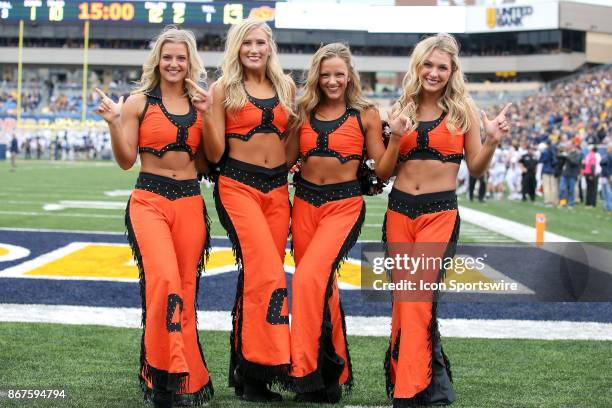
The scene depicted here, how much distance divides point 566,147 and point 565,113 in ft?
60.7

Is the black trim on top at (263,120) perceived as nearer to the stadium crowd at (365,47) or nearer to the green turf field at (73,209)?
the green turf field at (73,209)

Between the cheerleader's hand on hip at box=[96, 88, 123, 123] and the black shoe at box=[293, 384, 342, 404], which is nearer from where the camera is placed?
the cheerleader's hand on hip at box=[96, 88, 123, 123]

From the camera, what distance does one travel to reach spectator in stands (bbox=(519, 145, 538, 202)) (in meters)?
22.6

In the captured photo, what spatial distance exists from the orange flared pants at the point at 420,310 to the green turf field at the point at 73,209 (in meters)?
8.23

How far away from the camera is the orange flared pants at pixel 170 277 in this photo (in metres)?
4.45

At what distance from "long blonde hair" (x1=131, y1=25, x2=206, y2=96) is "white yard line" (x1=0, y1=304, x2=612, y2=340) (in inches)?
87.1

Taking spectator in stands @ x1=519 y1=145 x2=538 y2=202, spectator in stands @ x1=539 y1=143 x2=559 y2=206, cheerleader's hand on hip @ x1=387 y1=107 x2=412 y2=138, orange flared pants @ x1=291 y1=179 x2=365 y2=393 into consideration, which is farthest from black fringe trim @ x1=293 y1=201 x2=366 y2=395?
spectator in stands @ x1=519 y1=145 x2=538 y2=202

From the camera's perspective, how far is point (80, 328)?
641cm

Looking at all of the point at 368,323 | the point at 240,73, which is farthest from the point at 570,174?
the point at 240,73

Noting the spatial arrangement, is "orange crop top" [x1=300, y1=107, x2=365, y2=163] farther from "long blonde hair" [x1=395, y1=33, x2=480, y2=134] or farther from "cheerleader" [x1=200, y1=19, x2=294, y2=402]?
"long blonde hair" [x1=395, y1=33, x2=480, y2=134]

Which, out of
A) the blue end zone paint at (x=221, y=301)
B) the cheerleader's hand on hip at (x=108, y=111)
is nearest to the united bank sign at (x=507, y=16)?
the blue end zone paint at (x=221, y=301)

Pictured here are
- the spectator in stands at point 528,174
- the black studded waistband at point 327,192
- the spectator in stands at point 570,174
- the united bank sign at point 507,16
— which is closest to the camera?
the black studded waistband at point 327,192

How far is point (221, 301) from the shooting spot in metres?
7.61

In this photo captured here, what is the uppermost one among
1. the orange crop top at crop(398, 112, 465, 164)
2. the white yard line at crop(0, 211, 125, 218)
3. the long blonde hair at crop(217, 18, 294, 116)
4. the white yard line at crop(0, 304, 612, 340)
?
the long blonde hair at crop(217, 18, 294, 116)
